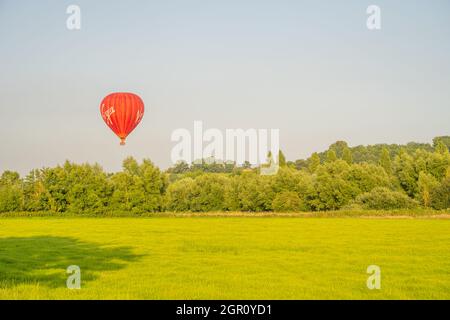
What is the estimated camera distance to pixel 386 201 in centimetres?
7138

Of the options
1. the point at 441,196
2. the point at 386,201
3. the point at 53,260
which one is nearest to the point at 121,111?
the point at 53,260

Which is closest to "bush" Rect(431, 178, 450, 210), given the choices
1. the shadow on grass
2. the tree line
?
the tree line

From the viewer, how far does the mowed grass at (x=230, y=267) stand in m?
14.5

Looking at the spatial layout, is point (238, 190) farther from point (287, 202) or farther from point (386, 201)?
point (386, 201)

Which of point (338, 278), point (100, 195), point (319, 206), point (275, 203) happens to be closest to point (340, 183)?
point (319, 206)

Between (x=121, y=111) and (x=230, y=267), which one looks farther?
(x=121, y=111)

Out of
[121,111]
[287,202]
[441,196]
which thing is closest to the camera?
[121,111]

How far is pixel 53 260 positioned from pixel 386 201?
2319 inches

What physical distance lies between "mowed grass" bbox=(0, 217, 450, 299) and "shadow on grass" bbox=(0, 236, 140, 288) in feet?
0.13

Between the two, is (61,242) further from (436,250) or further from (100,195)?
(100,195)

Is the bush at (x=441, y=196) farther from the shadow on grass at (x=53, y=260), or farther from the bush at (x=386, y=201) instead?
the shadow on grass at (x=53, y=260)

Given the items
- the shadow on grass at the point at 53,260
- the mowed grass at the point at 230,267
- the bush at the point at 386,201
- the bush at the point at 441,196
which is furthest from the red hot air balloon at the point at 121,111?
the bush at the point at 441,196

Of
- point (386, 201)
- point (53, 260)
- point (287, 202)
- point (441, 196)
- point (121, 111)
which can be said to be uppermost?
point (121, 111)
